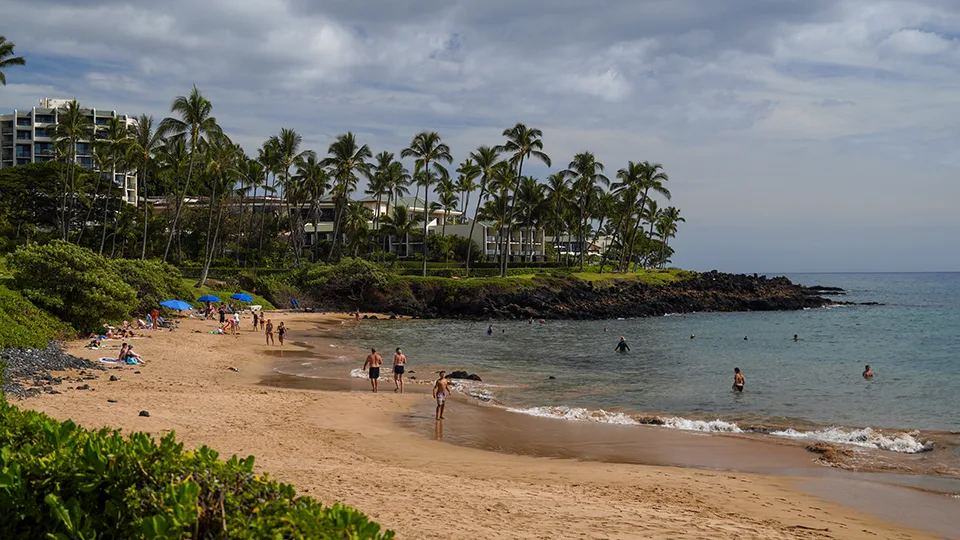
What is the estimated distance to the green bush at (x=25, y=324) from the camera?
66.5 feet

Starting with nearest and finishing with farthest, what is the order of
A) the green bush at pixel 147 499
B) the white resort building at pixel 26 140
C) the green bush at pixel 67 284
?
the green bush at pixel 147 499 → the green bush at pixel 67 284 → the white resort building at pixel 26 140

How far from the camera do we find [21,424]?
6.06 metres

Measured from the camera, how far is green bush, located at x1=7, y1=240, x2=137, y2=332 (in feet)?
86.7

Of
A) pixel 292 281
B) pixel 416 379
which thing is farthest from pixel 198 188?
pixel 416 379

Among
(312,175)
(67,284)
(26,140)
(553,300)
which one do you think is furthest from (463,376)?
(26,140)

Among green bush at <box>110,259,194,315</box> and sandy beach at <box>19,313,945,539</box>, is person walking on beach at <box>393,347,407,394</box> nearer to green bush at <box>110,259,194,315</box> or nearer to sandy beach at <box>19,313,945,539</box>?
sandy beach at <box>19,313,945,539</box>

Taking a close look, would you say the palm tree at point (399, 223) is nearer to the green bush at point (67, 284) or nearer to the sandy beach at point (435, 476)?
the green bush at point (67, 284)

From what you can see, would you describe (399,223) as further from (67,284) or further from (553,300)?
(67,284)

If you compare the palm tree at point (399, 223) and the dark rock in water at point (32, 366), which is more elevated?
the palm tree at point (399, 223)

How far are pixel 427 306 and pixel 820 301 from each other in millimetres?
47728

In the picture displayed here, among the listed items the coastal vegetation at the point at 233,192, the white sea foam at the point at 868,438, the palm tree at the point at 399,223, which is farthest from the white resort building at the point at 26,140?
the white sea foam at the point at 868,438

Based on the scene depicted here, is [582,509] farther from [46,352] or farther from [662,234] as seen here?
[662,234]

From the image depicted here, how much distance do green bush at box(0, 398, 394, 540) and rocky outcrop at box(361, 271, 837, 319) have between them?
Answer: 53.7m

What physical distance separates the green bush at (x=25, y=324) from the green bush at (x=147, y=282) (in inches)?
364
